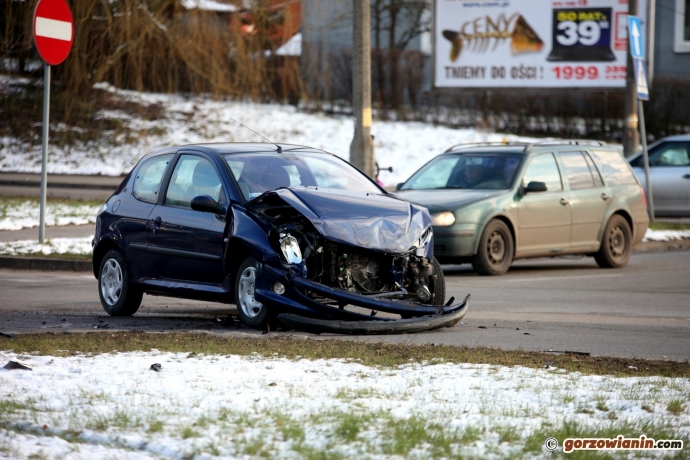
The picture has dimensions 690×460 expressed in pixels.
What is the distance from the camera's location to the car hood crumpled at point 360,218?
28.5ft

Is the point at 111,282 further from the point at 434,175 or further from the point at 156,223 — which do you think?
the point at 434,175

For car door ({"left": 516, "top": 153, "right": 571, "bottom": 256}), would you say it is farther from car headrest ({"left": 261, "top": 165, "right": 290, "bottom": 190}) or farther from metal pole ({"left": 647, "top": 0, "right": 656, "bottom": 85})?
metal pole ({"left": 647, "top": 0, "right": 656, "bottom": 85})

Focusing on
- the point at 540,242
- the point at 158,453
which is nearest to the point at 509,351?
the point at 158,453

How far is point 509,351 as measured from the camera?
25.3 ft

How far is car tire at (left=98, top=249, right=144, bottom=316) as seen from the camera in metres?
10.3

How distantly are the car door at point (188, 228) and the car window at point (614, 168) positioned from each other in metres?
7.41

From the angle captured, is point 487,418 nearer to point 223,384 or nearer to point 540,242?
point 223,384

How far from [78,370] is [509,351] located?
287cm

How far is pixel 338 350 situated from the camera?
24.8 ft

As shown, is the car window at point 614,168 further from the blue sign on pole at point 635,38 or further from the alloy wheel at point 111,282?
the alloy wheel at point 111,282

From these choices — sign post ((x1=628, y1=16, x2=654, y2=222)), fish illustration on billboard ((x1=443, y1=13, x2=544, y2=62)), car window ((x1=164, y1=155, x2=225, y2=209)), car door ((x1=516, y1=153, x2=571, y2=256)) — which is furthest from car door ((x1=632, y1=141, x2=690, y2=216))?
car window ((x1=164, y1=155, x2=225, y2=209))

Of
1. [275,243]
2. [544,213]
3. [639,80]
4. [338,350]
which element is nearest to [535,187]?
[544,213]

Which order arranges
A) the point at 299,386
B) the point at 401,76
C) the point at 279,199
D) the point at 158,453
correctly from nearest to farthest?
1. the point at 158,453
2. the point at 299,386
3. the point at 279,199
4. the point at 401,76

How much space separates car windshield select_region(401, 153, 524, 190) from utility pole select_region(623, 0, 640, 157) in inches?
279
